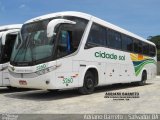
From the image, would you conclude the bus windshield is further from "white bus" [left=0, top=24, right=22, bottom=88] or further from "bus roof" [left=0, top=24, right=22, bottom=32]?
"bus roof" [left=0, top=24, right=22, bottom=32]

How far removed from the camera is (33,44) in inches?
490

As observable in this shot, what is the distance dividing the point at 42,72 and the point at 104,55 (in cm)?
443

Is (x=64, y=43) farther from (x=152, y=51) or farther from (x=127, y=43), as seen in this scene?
(x=152, y=51)

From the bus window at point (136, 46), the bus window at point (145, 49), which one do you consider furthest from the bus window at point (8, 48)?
the bus window at point (145, 49)

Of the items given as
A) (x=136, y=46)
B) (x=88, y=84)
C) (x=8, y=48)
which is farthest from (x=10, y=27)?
(x=136, y=46)

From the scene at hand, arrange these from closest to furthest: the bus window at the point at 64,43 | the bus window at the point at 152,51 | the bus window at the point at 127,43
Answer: the bus window at the point at 64,43
the bus window at the point at 127,43
the bus window at the point at 152,51

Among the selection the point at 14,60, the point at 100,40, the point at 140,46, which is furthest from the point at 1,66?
the point at 140,46

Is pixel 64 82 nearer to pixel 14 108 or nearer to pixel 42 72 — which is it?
pixel 42 72

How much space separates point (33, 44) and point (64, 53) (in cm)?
120

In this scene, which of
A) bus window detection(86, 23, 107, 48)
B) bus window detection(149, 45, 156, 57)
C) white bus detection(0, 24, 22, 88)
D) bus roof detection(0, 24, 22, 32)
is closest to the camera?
bus window detection(86, 23, 107, 48)

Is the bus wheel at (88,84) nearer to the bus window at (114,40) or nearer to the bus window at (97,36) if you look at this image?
the bus window at (97,36)

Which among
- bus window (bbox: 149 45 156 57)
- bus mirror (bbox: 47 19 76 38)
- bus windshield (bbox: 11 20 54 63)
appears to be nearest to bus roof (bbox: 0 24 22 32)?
bus windshield (bbox: 11 20 54 63)

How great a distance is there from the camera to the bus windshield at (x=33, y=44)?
12.0 metres

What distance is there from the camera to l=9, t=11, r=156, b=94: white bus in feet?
38.9
